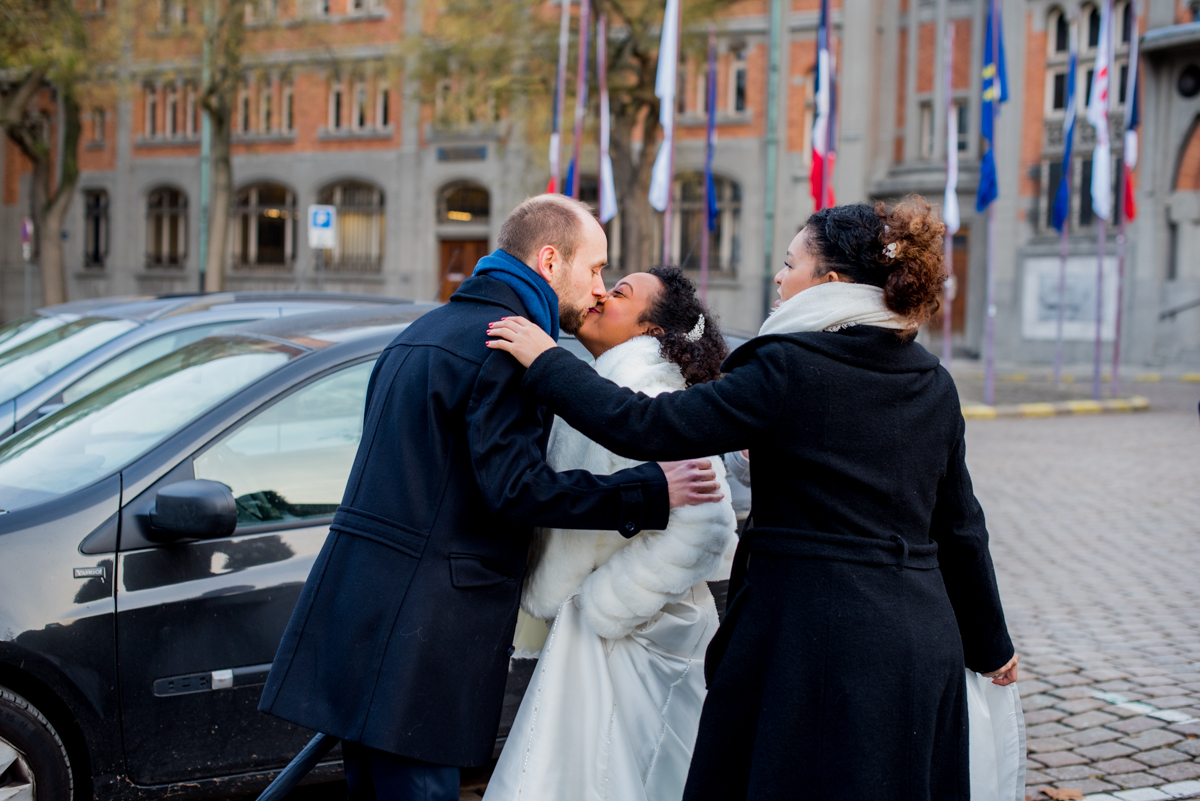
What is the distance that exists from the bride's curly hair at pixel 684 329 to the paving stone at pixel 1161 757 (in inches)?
110

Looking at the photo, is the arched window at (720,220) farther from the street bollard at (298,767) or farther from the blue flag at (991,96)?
the street bollard at (298,767)

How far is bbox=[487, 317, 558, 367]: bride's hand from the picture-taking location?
244cm

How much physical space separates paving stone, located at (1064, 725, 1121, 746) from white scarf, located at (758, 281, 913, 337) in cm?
310

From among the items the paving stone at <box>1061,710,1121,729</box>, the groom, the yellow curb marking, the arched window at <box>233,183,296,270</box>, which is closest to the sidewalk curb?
the yellow curb marking

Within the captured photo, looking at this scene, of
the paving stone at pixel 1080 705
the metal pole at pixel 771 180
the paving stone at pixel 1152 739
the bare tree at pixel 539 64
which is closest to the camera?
the paving stone at pixel 1152 739

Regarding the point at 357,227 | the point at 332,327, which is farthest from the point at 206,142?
the point at 332,327

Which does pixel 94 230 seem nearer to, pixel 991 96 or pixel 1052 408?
pixel 991 96

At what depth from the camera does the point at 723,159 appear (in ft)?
105

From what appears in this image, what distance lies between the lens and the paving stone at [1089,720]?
4926 mm

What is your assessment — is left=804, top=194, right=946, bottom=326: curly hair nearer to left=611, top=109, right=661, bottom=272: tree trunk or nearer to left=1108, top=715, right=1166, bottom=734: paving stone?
left=1108, top=715, right=1166, bottom=734: paving stone

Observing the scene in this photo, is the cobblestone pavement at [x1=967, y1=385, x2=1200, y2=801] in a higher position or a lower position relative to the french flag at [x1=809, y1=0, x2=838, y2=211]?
lower

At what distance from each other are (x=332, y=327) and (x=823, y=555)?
2396 mm

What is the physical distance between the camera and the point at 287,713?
8.28ft

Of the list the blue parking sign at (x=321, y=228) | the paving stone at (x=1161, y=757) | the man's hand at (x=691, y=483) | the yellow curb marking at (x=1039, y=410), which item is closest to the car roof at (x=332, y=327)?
the man's hand at (x=691, y=483)
